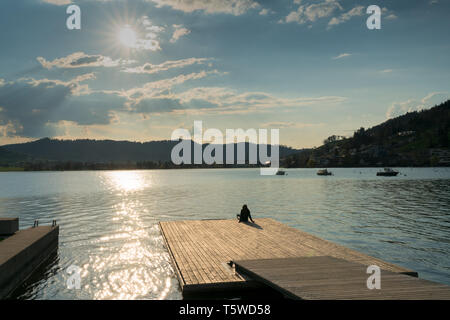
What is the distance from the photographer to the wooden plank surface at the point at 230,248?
48.6 feet

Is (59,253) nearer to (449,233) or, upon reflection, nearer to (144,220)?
(144,220)

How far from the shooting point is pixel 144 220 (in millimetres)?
39094

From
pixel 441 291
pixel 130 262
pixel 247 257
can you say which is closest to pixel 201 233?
pixel 130 262

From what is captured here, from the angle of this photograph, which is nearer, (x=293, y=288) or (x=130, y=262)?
(x=293, y=288)

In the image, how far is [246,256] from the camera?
57.5 ft

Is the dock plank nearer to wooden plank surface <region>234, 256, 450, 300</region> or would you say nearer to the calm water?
the calm water

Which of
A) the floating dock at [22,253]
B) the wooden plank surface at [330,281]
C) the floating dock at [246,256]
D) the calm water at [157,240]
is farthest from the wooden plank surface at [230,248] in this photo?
the floating dock at [22,253]

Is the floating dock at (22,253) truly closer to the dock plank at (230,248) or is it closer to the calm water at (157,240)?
the calm water at (157,240)

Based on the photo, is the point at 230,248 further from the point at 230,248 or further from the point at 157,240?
the point at 157,240

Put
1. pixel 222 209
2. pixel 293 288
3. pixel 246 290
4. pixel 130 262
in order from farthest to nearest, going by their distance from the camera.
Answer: pixel 222 209
pixel 130 262
pixel 246 290
pixel 293 288

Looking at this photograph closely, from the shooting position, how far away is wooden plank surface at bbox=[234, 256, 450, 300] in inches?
396

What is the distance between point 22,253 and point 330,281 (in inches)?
600

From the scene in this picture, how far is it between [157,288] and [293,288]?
24.1 ft
